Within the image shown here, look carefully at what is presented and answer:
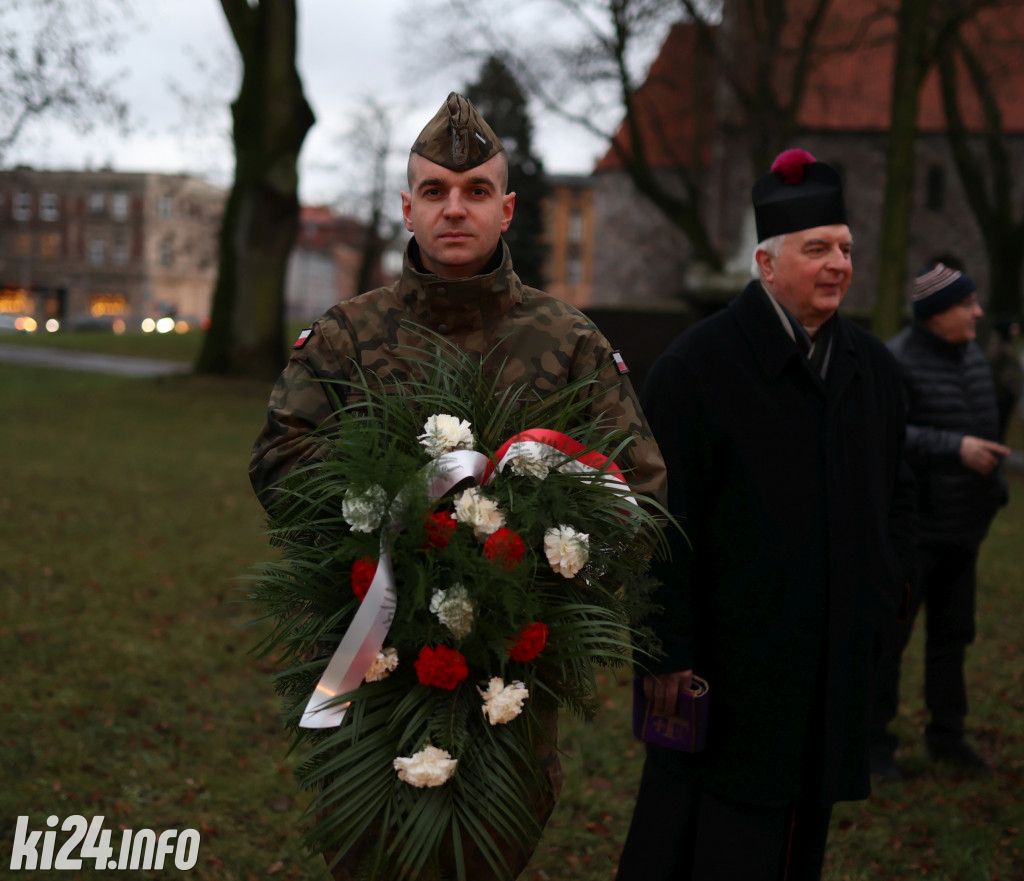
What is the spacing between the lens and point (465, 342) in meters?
2.54

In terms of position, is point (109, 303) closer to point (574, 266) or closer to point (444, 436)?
point (574, 266)

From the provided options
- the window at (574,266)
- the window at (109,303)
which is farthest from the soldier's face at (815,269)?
the window at (109,303)

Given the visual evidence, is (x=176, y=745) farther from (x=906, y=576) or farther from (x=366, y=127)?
(x=366, y=127)

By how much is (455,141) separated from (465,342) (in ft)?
1.56

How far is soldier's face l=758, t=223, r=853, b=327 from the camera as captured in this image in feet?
9.86

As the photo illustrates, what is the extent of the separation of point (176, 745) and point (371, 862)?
330cm

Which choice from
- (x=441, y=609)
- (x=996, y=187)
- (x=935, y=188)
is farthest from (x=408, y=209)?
(x=935, y=188)

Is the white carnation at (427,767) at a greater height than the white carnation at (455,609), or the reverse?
the white carnation at (455,609)

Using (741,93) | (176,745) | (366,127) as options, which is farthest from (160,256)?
(176,745)

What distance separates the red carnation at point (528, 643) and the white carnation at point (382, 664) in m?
0.24

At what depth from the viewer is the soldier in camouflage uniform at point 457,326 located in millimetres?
2398

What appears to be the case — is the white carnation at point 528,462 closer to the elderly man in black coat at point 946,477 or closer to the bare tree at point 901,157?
the elderly man in black coat at point 946,477

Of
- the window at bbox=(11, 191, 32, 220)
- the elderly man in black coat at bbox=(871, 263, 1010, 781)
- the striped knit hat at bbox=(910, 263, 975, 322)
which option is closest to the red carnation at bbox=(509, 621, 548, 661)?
the elderly man in black coat at bbox=(871, 263, 1010, 781)

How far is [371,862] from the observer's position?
2.14m
